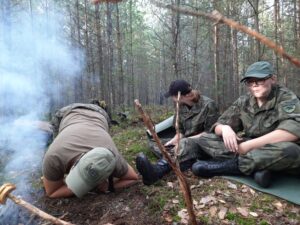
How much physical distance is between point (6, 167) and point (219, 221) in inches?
164

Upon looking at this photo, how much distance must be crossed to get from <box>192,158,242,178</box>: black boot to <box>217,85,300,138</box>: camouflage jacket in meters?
0.47

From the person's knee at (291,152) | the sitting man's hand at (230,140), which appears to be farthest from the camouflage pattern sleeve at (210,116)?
the person's knee at (291,152)

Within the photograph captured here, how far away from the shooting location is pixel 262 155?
3.55m

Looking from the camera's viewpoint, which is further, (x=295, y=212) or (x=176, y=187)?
(x=176, y=187)

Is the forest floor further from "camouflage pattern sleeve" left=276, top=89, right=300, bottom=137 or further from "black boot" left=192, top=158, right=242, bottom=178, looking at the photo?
"camouflage pattern sleeve" left=276, top=89, right=300, bottom=137

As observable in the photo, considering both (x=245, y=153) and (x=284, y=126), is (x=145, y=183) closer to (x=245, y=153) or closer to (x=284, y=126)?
(x=245, y=153)

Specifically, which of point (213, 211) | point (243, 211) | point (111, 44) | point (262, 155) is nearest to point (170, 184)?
point (213, 211)

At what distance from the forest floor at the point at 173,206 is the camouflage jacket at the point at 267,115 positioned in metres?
0.73

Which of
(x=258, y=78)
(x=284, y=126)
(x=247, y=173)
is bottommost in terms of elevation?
(x=247, y=173)

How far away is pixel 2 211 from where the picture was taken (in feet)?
11.5

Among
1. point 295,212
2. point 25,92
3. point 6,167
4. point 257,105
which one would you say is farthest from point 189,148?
point 25,92

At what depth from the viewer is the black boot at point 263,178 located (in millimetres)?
3574

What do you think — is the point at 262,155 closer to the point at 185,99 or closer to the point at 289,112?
the point at 289,112

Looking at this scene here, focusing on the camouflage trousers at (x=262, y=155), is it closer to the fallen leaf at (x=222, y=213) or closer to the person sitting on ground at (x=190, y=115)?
the person sitting on ground at (x=190, y=115)
